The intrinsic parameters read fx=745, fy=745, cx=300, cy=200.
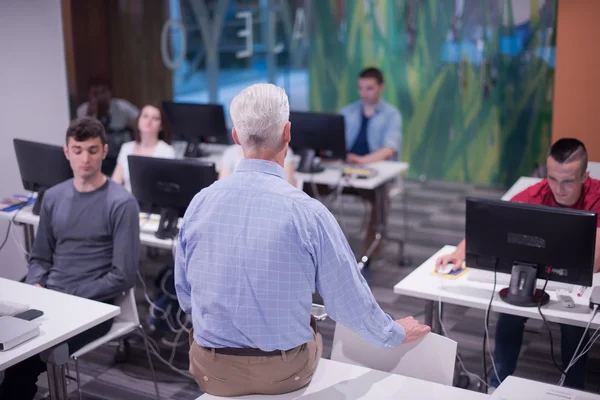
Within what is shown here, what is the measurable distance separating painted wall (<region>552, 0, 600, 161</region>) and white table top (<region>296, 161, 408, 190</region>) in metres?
1.21

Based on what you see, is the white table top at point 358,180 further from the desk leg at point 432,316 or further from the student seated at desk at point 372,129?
the desk leg at point 432,316

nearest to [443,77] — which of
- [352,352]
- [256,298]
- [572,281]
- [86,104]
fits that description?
[86,104]

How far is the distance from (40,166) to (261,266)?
8.61 feet

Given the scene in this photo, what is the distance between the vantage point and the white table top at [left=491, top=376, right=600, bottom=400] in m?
2.26

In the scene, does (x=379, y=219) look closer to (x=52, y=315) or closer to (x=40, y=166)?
(x=40, y=166)

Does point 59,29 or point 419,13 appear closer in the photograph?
point 59,29

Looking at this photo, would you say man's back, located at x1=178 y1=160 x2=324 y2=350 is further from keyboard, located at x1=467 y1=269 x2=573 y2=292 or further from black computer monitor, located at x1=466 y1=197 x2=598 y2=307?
A: keyboard, located at x1=467 y1=269 x2=573 y2=292

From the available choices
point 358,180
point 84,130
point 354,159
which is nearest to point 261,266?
point 84,130

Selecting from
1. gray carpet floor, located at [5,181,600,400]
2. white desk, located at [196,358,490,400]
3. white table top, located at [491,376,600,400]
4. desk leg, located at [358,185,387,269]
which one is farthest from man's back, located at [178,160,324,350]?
desk leg, located at [358,185,387,269]

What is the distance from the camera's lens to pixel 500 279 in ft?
10.4

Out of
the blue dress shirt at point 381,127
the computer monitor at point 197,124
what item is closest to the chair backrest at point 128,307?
the computer monitor at point 197,124

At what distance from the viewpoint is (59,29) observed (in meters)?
4.97

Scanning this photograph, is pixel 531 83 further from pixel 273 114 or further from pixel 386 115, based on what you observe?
pixel 273 114

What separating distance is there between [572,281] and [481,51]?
4863 mm
